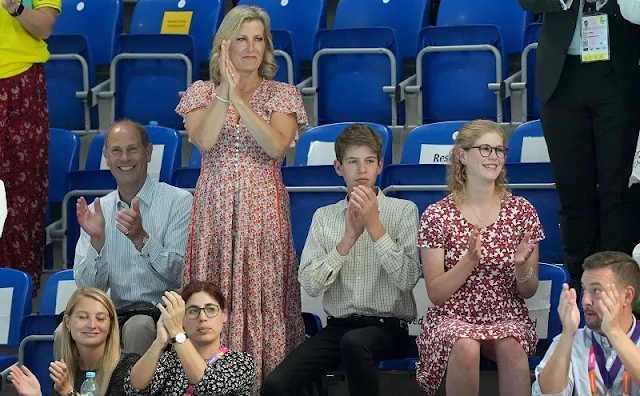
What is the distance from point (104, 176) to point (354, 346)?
1.84 meters

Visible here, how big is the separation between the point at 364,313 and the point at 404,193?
74 centimetres

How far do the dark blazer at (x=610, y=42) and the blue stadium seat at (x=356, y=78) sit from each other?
1.35 metres

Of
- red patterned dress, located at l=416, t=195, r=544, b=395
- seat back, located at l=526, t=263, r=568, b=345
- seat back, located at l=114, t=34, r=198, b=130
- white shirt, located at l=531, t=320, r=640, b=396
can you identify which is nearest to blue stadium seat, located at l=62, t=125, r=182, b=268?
seat back, located at l=114, t=34, r=198, b=130

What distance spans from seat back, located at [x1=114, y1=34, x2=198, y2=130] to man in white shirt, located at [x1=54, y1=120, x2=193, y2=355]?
133 centimetres

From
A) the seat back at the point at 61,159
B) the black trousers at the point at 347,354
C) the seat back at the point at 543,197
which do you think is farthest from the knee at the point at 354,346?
the seat back at the point at 61,159

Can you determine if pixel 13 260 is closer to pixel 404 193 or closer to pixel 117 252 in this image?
pixel 117 252

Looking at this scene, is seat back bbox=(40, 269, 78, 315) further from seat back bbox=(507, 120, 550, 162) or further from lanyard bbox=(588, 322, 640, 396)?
lanyard bbox=(588, 322, 640, 396)

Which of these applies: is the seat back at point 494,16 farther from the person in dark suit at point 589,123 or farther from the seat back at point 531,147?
the person in dark suit at point 589,123

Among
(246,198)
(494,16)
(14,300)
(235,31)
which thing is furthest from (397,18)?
(14,300)

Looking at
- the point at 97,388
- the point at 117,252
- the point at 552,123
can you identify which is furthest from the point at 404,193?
the point at 97,388

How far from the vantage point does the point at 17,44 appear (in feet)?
21.7

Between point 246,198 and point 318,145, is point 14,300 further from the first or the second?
point 318,145

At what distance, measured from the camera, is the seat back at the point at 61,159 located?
6.82 meters

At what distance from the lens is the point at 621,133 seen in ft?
18.6
